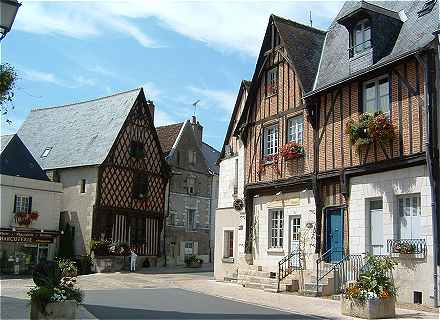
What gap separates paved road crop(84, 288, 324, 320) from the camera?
1125 centimetres

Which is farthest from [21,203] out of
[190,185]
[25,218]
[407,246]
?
[407,246]

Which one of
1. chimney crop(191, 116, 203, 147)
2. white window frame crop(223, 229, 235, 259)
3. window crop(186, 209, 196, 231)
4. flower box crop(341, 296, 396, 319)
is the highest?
chimney crop(191, 116, 203, 147)

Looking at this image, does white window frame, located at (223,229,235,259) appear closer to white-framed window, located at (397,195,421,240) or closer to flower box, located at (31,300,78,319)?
white-framed window, located at (397,195,421,240)

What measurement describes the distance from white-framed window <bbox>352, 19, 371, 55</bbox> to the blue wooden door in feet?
15.7

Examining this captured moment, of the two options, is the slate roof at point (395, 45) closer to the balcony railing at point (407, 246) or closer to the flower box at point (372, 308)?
the balcony railing at point (407, 246)

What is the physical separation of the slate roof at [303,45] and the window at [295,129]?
119cm

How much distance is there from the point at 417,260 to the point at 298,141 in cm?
624

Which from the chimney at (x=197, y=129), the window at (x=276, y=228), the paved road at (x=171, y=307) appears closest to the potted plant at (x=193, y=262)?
the chimney at (x=197, y=129)

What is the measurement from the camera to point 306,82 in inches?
709

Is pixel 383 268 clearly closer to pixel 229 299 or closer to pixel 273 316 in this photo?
pixel 273 316

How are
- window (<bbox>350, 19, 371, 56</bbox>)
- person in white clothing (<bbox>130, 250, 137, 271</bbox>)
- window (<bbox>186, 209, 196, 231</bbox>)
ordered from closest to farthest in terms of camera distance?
window (<bbox>350, 19, 371, 56</bbox>), person in white clothing (<bbox>130, 250, 137, 271</bbox>), window (<bbox>186, 209, 196, 231</bbox>)

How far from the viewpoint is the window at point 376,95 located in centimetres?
1497

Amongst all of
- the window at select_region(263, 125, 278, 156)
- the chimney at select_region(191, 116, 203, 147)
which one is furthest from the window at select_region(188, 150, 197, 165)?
the window at select_region(263, 125, 278, 156)

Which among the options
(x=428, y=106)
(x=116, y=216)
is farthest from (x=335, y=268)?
(x=116, y=216)
